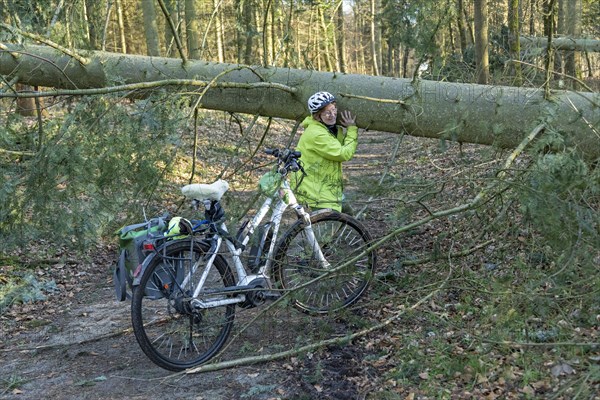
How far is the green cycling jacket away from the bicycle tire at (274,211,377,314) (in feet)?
0.53

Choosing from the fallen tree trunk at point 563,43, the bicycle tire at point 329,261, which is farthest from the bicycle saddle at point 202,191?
the fallen tree trunk at point 563,43

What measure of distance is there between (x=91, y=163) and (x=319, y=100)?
2.14 metres

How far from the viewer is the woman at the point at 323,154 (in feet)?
18.4

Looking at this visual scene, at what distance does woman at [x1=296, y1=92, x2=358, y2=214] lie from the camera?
5621mm

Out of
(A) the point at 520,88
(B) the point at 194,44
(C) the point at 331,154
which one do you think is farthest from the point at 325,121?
(B) the point at 194,44

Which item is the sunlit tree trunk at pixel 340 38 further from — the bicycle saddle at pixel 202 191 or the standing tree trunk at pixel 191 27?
the bicycle saddle at pixel 202 191

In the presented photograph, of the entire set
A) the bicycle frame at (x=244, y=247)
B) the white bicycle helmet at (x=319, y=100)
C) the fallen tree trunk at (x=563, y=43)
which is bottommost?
the bicycle frame at (x=244, y=247)

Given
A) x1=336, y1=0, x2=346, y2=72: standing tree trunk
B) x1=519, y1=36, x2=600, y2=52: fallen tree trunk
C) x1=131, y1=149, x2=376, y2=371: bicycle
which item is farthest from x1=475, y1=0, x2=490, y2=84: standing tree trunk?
x1=336, y1=0, x2=346, y2=72: standing tree trunk

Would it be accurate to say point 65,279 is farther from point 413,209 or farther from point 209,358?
point 413,209

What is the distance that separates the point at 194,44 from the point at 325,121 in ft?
32.3

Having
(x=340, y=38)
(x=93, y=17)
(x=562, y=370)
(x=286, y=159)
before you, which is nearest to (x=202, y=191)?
(x=286, y=159)

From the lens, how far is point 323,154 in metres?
5.69

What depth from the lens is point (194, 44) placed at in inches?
583

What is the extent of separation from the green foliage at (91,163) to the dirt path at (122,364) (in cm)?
94
